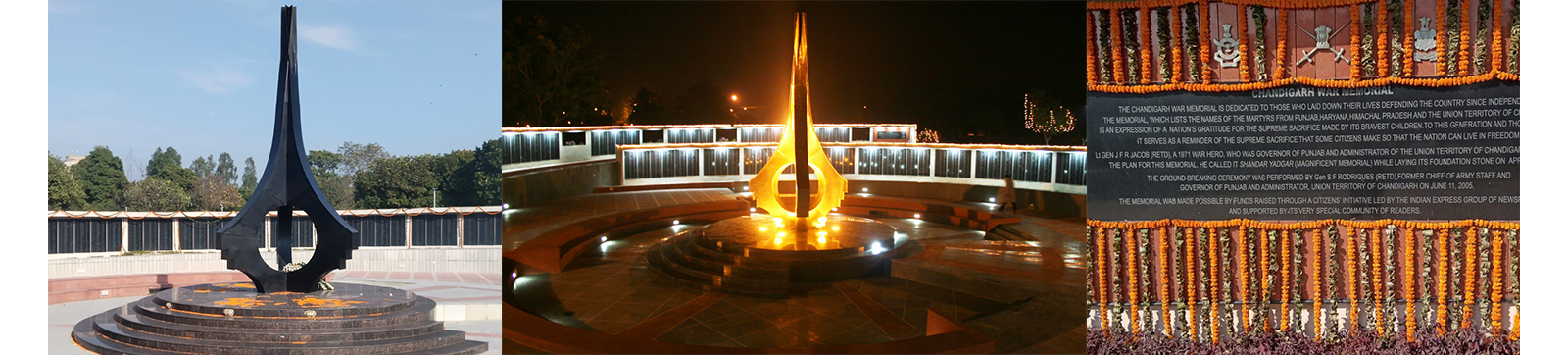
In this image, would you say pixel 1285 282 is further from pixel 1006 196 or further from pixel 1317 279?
pixel 1006 196

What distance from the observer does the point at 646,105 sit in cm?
518

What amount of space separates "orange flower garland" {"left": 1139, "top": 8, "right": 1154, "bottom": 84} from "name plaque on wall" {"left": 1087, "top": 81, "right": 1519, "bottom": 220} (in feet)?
0.46

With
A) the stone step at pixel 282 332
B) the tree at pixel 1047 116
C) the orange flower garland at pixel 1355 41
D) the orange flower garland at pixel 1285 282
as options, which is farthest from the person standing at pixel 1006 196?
the stone step at pixel 282 332

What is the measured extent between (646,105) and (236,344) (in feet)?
10.3

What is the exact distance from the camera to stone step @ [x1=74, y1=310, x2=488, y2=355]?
18.1ft

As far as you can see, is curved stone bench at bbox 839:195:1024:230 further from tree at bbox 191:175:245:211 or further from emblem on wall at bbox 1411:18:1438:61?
tree at bbox 191:175:245:211

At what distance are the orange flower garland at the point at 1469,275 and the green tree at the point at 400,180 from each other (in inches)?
524

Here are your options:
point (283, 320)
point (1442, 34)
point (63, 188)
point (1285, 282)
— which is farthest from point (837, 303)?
point (63, 188)

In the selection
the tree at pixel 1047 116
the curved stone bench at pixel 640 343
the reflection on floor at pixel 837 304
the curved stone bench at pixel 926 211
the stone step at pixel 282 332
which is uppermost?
the tree at pixel 1047 116

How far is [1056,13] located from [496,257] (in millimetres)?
8481

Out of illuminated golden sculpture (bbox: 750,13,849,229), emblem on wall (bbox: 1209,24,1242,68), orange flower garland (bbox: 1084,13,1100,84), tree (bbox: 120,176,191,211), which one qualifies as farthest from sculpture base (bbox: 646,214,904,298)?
tree (bbox: 120,176,191,211)

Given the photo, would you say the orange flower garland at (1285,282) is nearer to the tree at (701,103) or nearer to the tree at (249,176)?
the tree at (701,103)

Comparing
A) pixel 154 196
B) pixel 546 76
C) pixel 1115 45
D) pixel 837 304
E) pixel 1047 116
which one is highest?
pixel 1115 45

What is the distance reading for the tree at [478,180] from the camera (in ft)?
43.7
